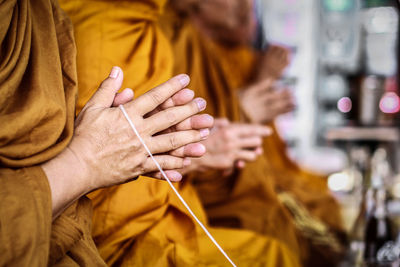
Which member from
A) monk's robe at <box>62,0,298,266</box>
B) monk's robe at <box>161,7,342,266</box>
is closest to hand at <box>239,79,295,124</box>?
monk's robe at <box>161,7,342,266</box>

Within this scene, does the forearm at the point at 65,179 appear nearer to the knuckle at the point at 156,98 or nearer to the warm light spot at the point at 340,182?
the knuckle at the point at 156,98

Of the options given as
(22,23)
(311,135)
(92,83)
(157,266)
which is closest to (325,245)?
(157,266)

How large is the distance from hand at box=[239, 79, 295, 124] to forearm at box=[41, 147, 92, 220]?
0.74 metres

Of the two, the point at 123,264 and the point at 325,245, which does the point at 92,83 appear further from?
the point at 325,245

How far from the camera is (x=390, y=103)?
6.81 ft

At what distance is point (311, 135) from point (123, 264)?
91.0 inches

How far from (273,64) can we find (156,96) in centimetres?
106

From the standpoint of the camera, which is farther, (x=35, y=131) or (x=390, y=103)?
(x=390, y=103)

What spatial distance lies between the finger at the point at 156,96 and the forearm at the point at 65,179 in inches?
4.1

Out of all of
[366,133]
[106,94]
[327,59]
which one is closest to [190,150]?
[106,94]

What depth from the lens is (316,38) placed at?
286 centimetres

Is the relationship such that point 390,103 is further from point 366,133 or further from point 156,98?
point 156,98

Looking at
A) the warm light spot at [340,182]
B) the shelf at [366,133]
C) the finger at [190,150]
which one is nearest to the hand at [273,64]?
the warm light spot at [340,182]

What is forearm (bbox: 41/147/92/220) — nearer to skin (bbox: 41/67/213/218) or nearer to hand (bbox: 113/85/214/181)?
skin (bbox: 41/67/213/218)
